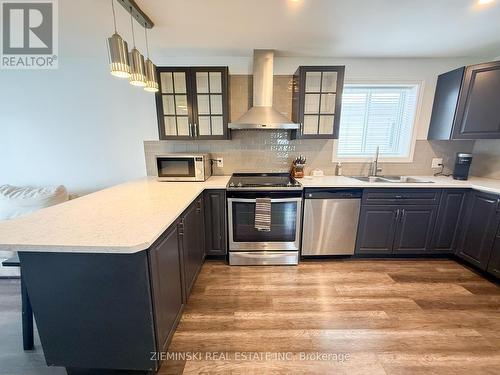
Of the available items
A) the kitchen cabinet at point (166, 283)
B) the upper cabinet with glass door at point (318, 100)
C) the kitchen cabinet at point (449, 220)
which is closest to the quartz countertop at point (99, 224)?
the kitchen cabinet at point (166, 283)

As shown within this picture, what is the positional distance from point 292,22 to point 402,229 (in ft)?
8.04

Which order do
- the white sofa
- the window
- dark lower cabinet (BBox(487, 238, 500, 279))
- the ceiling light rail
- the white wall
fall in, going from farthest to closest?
the window < the white wall < the white sofa < dark lower cabinet (BBox(487, 238, 500, 279)) < the ceiling light rail

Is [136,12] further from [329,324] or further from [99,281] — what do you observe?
[329,324]

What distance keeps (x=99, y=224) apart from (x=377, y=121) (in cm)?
329

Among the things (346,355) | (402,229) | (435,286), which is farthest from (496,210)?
(346,355)

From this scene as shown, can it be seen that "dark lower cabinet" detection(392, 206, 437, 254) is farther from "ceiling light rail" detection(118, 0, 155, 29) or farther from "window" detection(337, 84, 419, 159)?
"ceiling light rail" detection(118, 0, 155, 29)

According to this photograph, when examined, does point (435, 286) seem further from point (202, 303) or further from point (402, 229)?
point (202, 303)

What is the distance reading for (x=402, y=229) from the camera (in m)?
2.38

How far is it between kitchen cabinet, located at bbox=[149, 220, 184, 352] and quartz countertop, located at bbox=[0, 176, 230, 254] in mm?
126

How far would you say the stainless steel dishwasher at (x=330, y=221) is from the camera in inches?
90.6

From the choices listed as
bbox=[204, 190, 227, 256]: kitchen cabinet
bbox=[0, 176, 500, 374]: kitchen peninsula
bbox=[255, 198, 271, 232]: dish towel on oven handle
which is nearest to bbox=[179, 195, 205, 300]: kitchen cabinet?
bbox=[204, 190, 227, 256]: kitchen cabinet

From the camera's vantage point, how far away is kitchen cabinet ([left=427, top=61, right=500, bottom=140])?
83.7 inches

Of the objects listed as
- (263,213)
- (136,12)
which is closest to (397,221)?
(263,213)

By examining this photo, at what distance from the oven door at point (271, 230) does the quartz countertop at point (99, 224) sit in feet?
2.08
